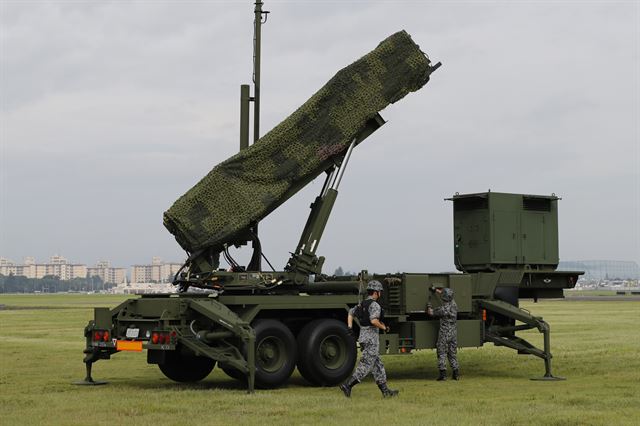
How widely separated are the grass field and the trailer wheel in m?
0.26

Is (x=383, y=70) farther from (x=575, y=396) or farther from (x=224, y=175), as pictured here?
A: (x=575, y=396)

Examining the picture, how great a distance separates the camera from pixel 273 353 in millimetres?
14945

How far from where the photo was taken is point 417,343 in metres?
16.5

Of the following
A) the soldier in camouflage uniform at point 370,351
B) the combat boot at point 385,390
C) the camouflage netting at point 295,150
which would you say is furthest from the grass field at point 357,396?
the camouflage netting at point 295,150

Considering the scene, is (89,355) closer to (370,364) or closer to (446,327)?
(370,364)

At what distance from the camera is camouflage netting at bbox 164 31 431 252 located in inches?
600

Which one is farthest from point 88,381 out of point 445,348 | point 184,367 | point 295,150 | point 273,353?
point 445,348

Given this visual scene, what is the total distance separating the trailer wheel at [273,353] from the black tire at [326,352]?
0.69 ft

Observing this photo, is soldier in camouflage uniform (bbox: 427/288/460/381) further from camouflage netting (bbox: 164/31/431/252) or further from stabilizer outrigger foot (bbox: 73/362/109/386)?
stabilizer outrigger foot (bbox: 73/362/109/386)

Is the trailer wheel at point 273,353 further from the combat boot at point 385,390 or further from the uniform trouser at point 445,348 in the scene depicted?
the uniform trouser at point 445,348

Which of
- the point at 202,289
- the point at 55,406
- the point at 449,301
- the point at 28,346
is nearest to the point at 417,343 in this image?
the point at 449,301

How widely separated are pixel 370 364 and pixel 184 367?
4.16 m

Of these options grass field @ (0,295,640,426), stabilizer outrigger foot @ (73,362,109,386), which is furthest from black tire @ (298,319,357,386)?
stabilizer outrigger foot @ (73,362,109,386)

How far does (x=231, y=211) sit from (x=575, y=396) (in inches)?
230
